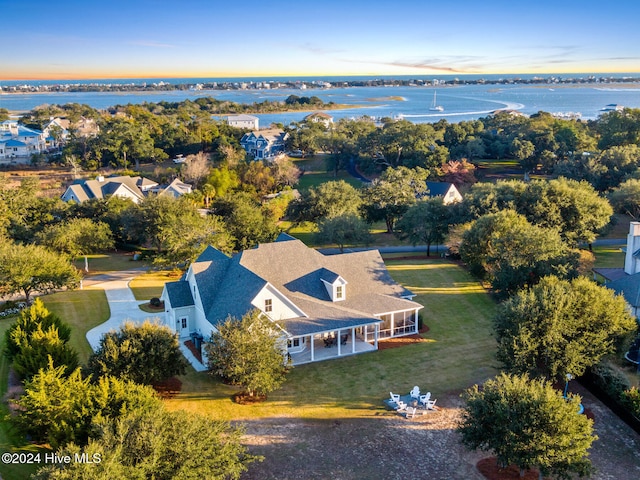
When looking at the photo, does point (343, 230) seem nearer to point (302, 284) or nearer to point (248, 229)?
point (248, 229)

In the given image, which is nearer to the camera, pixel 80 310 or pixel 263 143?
pixel 80 310

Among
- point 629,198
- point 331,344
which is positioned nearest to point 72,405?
point 331,344

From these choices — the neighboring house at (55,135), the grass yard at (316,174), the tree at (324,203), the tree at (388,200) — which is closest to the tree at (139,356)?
the tree at (324,203)

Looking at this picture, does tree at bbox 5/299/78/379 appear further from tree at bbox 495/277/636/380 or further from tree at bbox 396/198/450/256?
tree at bbox 396/198/450/256

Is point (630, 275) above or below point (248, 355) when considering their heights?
above

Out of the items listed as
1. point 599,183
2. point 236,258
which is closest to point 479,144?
point 599,183

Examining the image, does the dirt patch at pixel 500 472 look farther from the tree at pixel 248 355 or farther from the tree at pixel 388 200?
the tree at pixel 388 200

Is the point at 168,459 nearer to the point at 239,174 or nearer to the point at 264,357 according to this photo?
the point at 264,357
